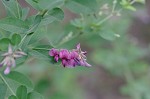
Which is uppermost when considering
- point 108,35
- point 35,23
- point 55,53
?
point 35,23

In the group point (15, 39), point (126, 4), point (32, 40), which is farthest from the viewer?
point (126, 4)

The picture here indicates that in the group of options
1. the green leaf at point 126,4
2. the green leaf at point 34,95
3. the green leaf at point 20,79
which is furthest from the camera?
the green leaf at point 126,4

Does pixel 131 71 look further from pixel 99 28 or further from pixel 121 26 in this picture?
pixel 99 28

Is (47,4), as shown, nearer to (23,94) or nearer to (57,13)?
(57,13)

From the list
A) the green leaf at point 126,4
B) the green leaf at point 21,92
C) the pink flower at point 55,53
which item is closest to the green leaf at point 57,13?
the pink flower at point 55,53

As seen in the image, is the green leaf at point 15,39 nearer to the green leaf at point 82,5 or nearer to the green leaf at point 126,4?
the green leaf at point 82,5

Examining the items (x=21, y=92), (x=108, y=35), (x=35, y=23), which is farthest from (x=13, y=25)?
(x=108, y=35)
